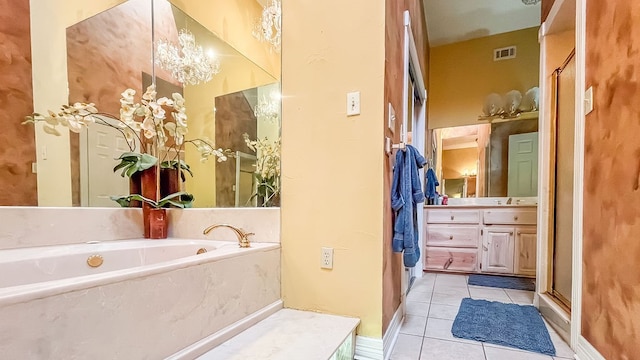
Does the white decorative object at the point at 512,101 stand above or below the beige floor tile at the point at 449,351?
above

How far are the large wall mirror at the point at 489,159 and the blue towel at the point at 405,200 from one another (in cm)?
247

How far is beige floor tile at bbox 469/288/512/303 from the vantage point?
2296 mm

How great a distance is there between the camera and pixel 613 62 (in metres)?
1.22

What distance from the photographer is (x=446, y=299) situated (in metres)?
2.31

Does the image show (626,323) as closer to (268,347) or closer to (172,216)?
(268,347)

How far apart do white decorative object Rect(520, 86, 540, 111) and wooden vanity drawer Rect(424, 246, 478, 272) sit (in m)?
1.91

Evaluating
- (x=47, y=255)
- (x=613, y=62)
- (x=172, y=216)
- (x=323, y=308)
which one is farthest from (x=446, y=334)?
(x=47, y=255)

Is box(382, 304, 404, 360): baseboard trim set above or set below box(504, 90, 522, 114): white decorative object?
below

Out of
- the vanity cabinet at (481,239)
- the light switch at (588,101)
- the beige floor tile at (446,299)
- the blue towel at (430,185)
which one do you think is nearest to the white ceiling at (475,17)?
the blue towel at (430,185)

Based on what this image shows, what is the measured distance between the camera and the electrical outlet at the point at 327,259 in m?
1.46

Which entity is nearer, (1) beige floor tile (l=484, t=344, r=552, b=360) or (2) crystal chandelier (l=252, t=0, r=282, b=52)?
(1) beige floor tile (l=484, t=344, r=552, b=360)

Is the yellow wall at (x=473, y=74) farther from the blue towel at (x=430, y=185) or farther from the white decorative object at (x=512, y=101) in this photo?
the blue towel at (x=430, y=185)

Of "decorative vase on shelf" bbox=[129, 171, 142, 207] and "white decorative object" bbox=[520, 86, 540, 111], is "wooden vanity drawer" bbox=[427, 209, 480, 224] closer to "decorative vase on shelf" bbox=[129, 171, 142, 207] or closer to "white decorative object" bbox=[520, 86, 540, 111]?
"white decorative object" bbox=[520, 86, 540, 111]

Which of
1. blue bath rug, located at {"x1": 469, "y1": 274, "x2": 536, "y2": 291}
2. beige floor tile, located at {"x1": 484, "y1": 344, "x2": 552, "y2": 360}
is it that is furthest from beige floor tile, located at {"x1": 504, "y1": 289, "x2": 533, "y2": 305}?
beige floor tile, located at {"x1": 484, "y1": 344, "x2": 552, "y2": 360}
